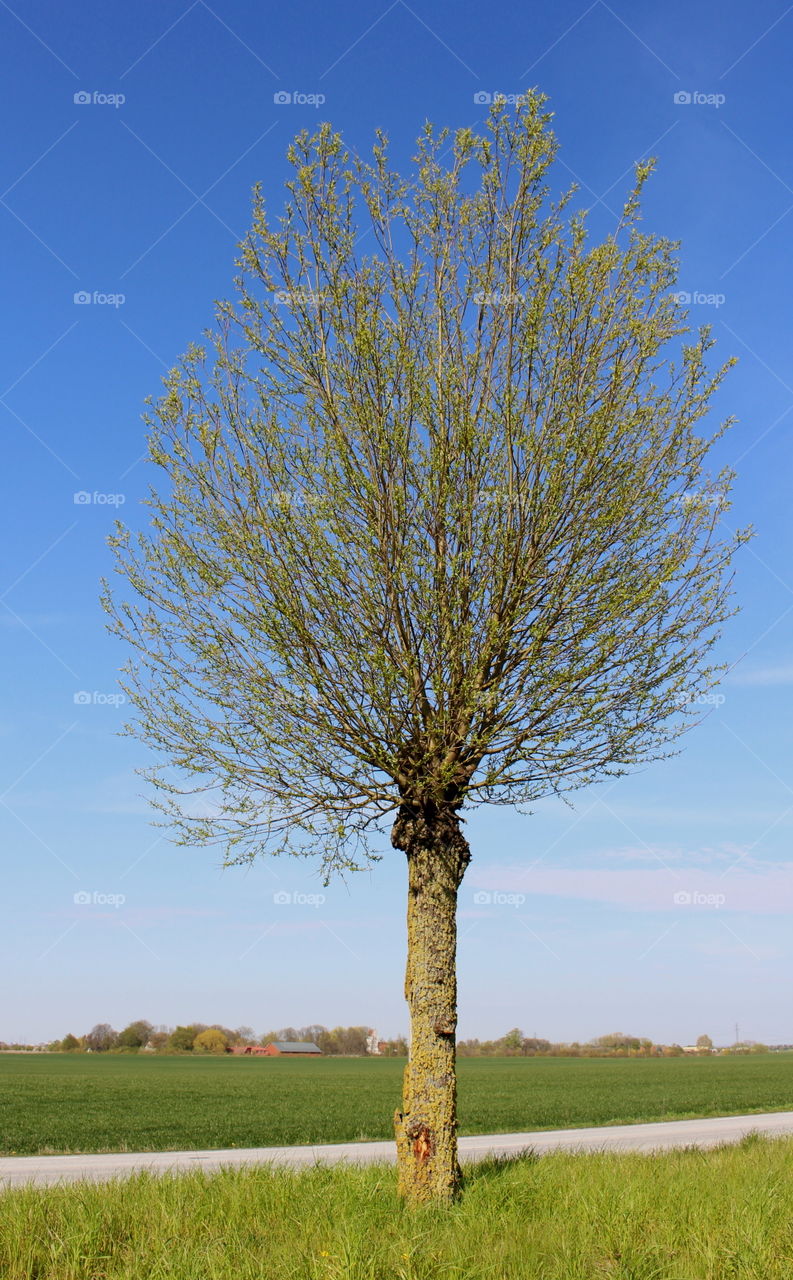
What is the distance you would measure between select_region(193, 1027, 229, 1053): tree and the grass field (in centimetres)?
6999

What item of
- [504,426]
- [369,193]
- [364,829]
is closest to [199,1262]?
[364,829]

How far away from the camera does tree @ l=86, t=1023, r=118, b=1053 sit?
12094cm

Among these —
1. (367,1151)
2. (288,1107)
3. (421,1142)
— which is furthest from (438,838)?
(288,1107)

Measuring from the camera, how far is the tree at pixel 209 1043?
123m

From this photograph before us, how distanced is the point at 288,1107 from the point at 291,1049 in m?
102

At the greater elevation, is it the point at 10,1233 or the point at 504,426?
the point at 504,426

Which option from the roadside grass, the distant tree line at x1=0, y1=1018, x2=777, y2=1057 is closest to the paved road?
the roadside grass

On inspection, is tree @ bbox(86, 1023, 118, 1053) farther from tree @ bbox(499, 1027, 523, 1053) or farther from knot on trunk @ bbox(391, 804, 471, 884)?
knot on trunk @ bbox(391, 804, 471, 884)

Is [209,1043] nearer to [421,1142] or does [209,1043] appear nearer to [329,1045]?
[329,1045]

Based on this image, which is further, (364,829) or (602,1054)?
(602,1054)

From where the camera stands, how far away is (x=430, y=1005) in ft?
32.4

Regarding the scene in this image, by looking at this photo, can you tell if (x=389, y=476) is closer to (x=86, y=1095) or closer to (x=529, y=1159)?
(x=529, y=1159)

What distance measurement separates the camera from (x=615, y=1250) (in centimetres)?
827

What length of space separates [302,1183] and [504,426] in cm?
814
